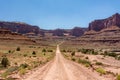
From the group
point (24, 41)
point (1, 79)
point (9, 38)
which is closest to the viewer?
point (1, 79)

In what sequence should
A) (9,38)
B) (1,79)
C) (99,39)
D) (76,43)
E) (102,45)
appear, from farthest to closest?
1. (76,43)
2. (99,39)
3. (102,45)
4. (9,38)
5. (1,79)

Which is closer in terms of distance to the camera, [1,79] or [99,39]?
[1,79]

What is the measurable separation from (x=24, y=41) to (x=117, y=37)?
51.2 metres

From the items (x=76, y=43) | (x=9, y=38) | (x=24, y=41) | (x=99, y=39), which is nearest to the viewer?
(x=9, y=38)

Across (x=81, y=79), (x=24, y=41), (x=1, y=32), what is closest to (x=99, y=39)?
(x=24, y=41)

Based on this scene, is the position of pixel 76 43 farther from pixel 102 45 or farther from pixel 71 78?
pixel 71 78

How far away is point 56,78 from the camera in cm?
2008

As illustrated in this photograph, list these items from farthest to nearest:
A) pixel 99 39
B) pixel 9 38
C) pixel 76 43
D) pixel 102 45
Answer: pixel 76 43, pixel 99 39, pixel 102 45, pixel 9 38

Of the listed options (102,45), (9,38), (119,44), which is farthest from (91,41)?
(9,38)

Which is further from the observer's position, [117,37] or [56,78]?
[117,37]

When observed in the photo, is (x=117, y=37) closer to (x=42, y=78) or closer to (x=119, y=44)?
(x=119, y=44)

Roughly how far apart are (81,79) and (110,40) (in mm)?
133017

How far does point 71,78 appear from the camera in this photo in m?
20.0

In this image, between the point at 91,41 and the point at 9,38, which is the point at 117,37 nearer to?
the point at 91,41
